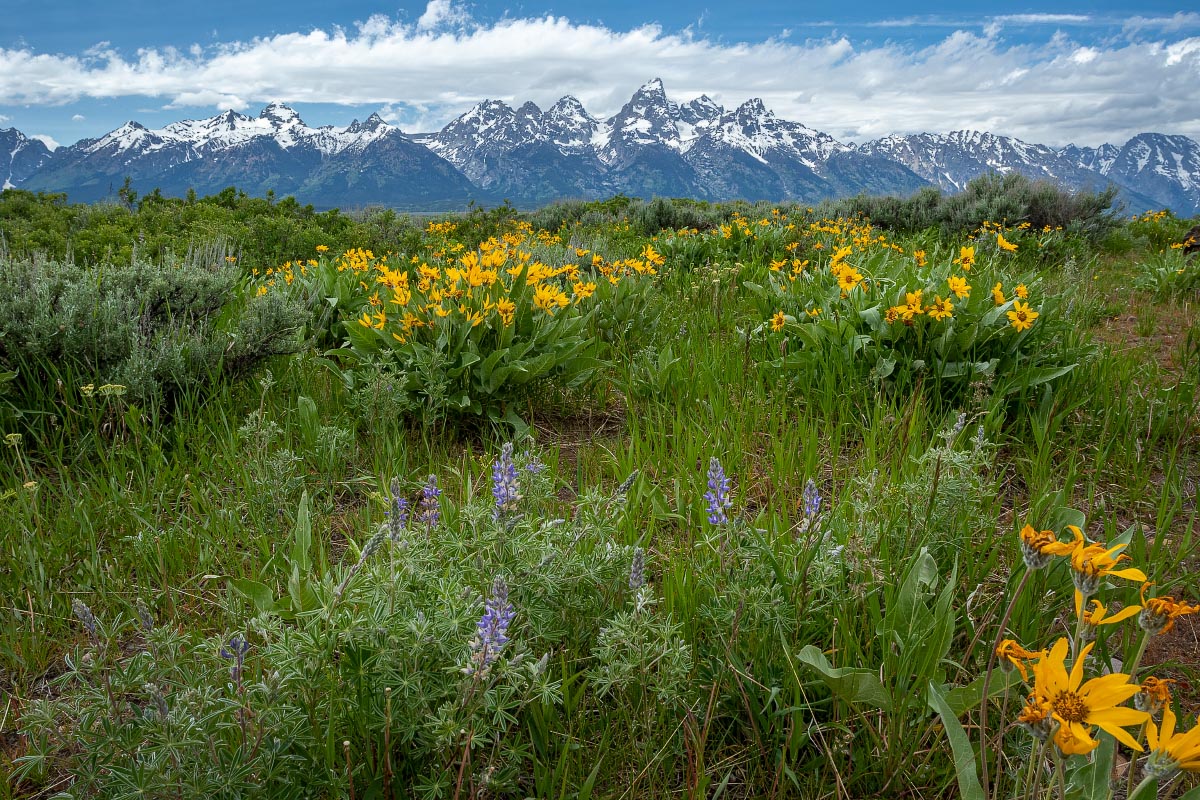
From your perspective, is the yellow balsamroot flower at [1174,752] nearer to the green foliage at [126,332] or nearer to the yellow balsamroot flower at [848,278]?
the green foliage at [126,332]

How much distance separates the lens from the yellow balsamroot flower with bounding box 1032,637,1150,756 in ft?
2.42

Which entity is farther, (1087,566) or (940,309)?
(940,309)

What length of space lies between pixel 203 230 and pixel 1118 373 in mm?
9714

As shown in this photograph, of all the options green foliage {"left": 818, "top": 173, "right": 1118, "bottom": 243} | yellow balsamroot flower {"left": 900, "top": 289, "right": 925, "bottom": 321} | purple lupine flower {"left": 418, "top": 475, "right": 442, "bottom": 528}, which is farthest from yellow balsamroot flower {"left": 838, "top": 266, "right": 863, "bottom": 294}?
green foliage {"left": 818, "top": 173, "right": 1118, "bottom": 243}

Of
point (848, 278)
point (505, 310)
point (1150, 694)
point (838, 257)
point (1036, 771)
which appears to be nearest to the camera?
point (1150, 694)

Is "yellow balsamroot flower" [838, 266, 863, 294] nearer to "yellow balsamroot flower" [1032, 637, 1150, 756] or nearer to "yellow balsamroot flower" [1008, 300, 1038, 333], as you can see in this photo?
"yellow balsamroot flower" [1008, 300, 1038, 333]

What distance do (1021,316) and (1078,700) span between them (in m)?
2.77

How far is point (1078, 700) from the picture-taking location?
30.2 inches

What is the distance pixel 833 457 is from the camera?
2.59 m

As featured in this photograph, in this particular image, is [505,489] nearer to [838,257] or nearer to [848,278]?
[848,278]

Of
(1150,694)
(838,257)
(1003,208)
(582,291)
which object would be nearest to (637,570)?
(1150,694)

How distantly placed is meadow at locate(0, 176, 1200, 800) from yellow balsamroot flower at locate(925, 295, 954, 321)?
2 cm

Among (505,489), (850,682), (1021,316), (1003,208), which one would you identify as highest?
(1003,208)

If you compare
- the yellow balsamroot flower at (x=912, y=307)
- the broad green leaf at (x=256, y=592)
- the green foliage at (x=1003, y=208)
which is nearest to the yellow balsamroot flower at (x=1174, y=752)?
the broad green leaf at (x=256, y=592)
